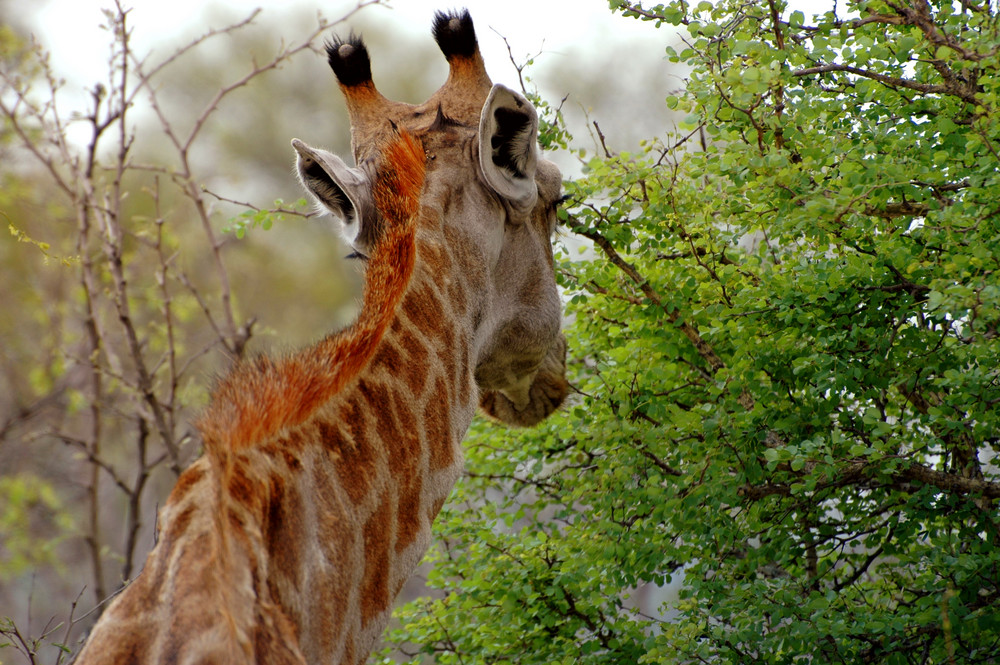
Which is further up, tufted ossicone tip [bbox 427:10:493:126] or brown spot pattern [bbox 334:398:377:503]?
tufted ossicone tip [bbox 427:10:493:126]

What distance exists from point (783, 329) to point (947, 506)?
0.91 meters

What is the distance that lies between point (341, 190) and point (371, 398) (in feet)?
3.31

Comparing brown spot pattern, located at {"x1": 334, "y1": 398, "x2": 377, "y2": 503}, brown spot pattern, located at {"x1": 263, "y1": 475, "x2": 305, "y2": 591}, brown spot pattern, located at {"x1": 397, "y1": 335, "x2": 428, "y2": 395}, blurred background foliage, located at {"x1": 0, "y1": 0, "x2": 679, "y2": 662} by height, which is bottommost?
brown spot pattern, located at {"x1": 263, "y1": 475, "x2": 305, "y2": 591}

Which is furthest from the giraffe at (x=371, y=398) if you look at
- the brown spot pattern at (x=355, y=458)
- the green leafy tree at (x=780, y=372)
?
the green leafy tree at (x=780, y=372)

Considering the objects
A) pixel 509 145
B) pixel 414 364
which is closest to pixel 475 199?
pixel 509 145

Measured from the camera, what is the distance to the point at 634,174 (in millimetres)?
4098

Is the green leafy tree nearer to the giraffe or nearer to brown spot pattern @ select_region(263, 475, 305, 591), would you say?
the giraffe

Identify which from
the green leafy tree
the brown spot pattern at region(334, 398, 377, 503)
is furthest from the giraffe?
the green leafy tree

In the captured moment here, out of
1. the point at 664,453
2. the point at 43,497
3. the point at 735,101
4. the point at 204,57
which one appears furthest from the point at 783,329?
the point at 204,57

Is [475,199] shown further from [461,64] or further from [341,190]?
[461,64]

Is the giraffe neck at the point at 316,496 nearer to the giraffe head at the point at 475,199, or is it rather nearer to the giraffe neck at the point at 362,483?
the giraffe neck at the point at 362,483

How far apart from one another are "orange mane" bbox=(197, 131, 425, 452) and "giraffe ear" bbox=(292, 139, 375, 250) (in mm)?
85

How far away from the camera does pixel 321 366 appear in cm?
261

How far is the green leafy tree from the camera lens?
3445 millimetres
